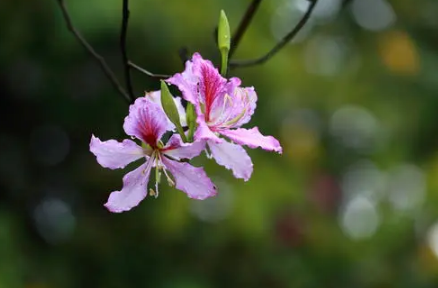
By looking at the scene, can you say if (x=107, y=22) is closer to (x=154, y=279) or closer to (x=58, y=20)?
(x=58, y=20)

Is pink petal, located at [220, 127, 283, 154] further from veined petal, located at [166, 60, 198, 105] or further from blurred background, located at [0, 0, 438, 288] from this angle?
blurred background, located at [0, 0, 438, 288]

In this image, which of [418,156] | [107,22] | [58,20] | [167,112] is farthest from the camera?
[418,156]

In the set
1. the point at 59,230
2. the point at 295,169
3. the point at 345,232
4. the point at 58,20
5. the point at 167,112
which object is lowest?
the point at 59,230

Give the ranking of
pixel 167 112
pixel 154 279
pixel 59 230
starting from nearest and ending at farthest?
pixel 167 112
pixel 154 279
pixel 59 230

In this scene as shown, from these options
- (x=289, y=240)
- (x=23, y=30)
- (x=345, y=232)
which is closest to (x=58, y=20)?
(x=23, y=30)

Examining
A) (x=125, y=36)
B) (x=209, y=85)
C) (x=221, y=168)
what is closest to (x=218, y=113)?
(x=209, y=85)

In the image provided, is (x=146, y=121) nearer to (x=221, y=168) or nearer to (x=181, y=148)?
(x=181, y=148)

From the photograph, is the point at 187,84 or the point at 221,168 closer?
the point at 187,84
